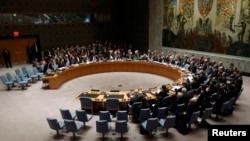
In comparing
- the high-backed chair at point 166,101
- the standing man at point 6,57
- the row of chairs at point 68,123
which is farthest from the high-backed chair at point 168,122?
the standing man at point 6,57

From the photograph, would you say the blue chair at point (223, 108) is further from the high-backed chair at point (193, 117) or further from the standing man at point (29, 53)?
the standing man at point (29, 53)

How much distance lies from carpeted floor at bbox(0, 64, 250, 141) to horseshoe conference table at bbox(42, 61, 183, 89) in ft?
1.37

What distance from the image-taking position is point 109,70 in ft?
60.2

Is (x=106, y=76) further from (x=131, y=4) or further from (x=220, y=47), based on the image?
(x=131, y=4)

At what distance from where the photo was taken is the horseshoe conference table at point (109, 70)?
14305 millimetres

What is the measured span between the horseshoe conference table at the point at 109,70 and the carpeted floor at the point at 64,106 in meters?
0.42

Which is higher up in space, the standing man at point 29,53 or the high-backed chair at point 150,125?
the standing man at point 29,53

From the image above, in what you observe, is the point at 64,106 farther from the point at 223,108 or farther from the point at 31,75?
the point at 223,108

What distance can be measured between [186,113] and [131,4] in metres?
18.2

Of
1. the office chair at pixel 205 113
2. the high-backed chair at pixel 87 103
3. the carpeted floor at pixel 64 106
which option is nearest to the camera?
the carpeted floor at pixel 64 106

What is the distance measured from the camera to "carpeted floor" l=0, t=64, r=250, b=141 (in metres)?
8.59

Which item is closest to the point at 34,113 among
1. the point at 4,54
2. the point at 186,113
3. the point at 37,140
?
A: the point at 37,140

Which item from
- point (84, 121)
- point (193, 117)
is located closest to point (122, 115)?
point (84, 121)

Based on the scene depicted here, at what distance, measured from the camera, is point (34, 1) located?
69.1 ft
